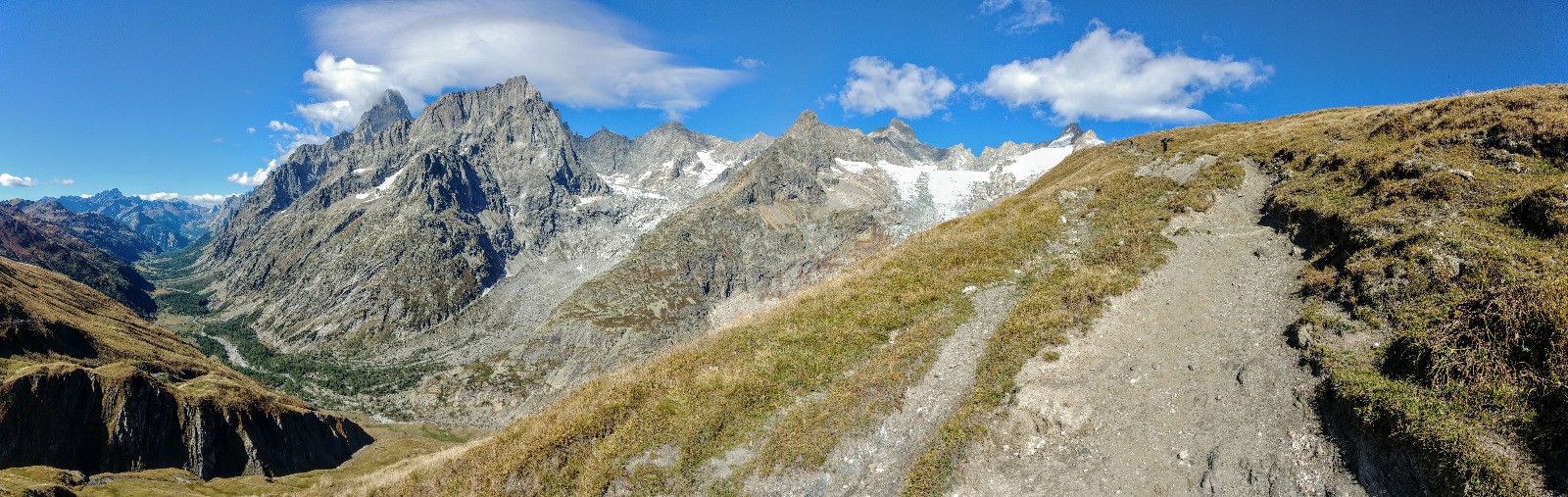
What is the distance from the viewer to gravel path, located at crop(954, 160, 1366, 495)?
42.0ft

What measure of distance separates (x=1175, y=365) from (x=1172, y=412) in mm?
2677

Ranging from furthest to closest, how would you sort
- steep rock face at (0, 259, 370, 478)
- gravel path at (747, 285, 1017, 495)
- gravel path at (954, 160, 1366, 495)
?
steep rock face at (0, 259, 370, 478), gravel path at (747, 285, 1017, 495), gravel path at (954, 160, 1366, 495)

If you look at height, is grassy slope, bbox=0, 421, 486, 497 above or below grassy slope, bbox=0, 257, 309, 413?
below

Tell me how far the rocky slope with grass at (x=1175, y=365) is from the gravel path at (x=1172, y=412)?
0.23 ft

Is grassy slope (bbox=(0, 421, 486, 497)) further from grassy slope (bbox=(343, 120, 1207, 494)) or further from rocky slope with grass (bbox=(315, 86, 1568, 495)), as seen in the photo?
rocky slope with grass (bbox=(315, 86, 1568, 495))

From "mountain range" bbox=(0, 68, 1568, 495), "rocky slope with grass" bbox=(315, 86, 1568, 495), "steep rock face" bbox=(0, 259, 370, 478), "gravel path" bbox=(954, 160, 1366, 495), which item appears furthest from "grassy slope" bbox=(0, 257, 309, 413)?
"gravel path" bbox=(954, 160, 1366, 495)

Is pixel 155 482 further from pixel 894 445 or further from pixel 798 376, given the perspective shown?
pixel 894 445

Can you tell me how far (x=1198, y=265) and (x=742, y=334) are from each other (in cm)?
2037

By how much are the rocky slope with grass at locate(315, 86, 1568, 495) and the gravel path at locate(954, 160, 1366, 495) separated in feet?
0.23

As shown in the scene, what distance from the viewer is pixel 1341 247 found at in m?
20.6

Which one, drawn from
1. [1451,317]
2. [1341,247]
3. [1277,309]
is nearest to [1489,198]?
[1341,247]

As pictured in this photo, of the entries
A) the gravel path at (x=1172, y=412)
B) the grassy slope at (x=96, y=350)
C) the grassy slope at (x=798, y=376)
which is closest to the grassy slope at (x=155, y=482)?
the grassy slope at (x=798, y=376)

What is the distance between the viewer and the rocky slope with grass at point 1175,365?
39.2 feet

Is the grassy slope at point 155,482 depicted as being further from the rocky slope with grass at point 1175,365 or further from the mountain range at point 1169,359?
A: the rocky slope with grass at point 1175,365
